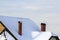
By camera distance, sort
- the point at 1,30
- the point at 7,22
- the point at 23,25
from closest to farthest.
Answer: the point at 1,30 < the point at 7,22 < the point at 23,25

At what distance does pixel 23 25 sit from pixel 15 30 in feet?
8.29

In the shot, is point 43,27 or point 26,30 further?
point 43,27

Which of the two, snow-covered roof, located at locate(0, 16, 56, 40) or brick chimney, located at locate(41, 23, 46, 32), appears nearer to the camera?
snow-covered roof, located at locate(0, 16, 56, 40)

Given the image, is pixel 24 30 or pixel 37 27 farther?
pixel 37 27

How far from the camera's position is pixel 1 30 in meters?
29.6

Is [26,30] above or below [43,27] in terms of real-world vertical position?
below

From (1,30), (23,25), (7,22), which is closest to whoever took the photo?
(1,30)

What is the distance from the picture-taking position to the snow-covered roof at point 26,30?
101ft

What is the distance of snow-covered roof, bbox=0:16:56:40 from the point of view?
30.8 m

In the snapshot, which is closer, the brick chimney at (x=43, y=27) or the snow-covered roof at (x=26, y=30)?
the snow-covered roof at (x=26, y=30)

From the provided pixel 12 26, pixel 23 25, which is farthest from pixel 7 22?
pixel 23 25

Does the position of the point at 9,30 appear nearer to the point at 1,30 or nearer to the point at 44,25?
the point at 1,30

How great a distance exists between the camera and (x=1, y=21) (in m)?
30.1

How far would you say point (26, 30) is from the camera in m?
32.9
